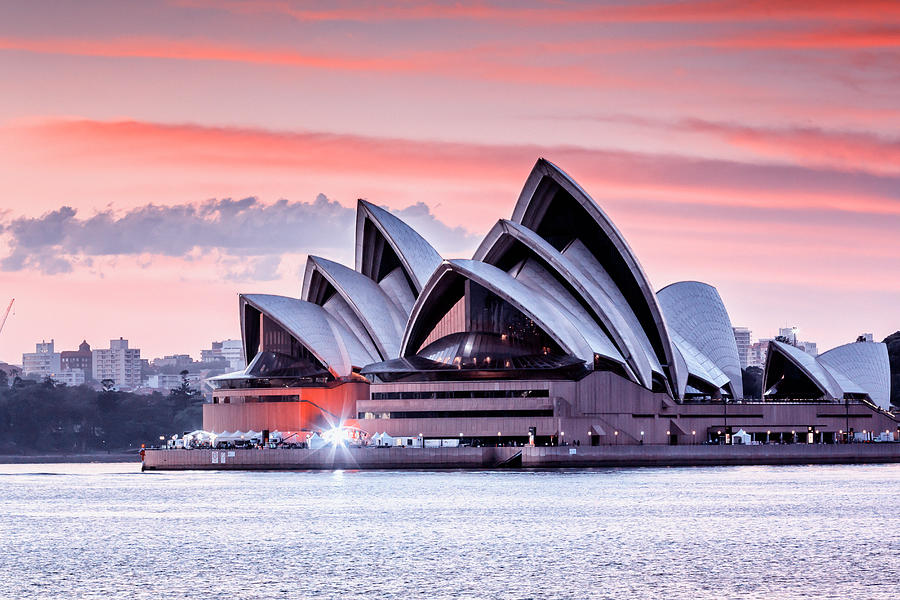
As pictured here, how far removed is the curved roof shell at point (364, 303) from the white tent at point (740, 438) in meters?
27.5

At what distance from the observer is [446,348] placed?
111 meters

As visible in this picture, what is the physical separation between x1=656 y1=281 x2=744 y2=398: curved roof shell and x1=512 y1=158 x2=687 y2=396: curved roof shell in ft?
20.9

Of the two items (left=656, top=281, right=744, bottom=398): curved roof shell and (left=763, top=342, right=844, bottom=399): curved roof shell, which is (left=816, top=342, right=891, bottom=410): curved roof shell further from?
(left=656, top=281, right=744, bottom=398): curved roof shell

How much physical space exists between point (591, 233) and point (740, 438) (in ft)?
67.1

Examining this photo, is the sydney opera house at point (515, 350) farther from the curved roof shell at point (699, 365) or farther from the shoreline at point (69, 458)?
the shoreline at point (69, 458)

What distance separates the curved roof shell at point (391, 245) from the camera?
4555 inches

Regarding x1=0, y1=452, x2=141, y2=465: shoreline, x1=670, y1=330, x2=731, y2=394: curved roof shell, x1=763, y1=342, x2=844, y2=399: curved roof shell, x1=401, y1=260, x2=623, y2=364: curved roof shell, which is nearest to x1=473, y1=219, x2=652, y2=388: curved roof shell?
x1=401, y1=260, x2=623, y2=364: curved roof shell

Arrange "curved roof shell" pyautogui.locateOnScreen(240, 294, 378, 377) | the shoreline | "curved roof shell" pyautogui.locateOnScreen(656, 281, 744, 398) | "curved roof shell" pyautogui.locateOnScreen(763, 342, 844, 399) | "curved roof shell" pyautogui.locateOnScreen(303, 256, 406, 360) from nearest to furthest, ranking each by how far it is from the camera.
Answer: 1. "curved roof shell" pyautogui.locateOnScreen(240, 294, 378, 377)
2. "curved roof shell" pyautogui.locateOnScreen(303, 256, 406, 360)
3. "curved roof shell" pyautogui.locateOnScreen(656, 281, 744, 398)
4. "curved roof shell" pyautogui.locateOnScreen(763, 342, 844, 399)
5. the shoreline

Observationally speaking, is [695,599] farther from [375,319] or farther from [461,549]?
[375,319]

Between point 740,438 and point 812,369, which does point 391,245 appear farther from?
point 812,369

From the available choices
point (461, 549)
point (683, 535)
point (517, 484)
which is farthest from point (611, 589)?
point (517, 484)

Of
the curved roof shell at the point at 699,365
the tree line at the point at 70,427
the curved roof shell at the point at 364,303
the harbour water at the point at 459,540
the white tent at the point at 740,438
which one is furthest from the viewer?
the tree line at the point at 70,427

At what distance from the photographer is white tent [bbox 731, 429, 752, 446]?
115m

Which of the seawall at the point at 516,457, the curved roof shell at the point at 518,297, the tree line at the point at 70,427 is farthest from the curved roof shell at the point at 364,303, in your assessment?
the tree line at the point at 70,427
